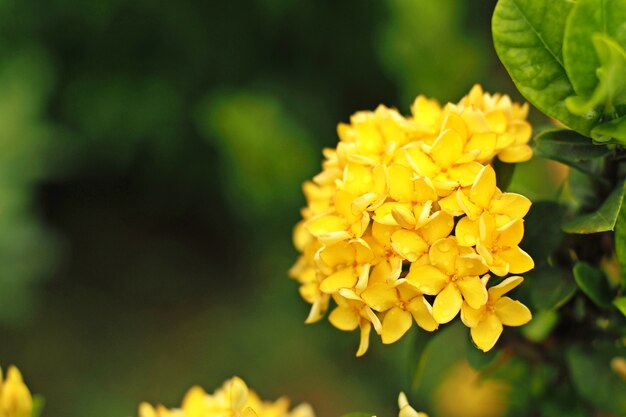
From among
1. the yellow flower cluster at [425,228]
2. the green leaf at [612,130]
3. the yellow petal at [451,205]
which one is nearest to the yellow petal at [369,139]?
the yellow flower cluster at [425,228]

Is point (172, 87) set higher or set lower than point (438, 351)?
higher

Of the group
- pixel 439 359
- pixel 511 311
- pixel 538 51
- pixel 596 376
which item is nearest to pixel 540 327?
pixel 596 376

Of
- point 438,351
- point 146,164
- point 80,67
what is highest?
point 80,67

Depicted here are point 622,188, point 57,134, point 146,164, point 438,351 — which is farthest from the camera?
point 146,164

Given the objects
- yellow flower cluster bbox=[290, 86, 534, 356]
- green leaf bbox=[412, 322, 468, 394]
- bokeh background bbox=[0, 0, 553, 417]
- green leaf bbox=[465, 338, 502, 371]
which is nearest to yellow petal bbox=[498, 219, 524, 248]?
yellow flower cluster bbox=[290, 86, 534, 356]

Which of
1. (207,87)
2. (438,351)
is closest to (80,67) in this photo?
(207,87)

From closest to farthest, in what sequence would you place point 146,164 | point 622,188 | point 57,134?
point 622,188, point 57,134, point 146,164

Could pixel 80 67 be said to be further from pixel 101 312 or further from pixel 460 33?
pixel 460 33

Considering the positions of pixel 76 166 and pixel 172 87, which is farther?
pixel 76 166
